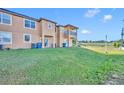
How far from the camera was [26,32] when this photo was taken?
16.2m

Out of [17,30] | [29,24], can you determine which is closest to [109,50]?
[17,30]

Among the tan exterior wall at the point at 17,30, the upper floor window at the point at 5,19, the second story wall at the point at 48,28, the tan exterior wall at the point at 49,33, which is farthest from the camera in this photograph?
the tan exterior wall at the point at 49,33

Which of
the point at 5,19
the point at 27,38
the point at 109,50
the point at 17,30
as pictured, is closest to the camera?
the point at 109,50

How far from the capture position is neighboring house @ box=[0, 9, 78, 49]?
1376 cm

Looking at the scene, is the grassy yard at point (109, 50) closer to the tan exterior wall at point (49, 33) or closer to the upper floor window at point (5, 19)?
the upper floor window at point (5, 19)

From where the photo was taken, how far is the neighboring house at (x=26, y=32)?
45.1 ft

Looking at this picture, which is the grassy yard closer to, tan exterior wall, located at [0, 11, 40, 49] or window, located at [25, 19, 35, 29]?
tan exterior wall, located at [0, 11, 40, 49]

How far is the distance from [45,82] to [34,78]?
1.58 feet

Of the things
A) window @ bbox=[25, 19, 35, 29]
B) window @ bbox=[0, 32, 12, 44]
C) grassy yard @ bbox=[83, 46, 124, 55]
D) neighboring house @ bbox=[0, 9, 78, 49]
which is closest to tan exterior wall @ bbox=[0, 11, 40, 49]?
neighboring house @ bbox=[0, 9, 78, 49]

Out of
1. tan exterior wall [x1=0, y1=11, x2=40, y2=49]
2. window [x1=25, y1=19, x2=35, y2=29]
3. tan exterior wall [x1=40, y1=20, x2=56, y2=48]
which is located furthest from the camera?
tan exterior wall [x1=40, y1=20, x2=56, y2=48]

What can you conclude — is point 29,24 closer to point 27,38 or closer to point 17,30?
point 27,38

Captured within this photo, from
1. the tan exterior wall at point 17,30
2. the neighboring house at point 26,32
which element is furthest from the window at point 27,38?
the tan exterior wall at point 17,30

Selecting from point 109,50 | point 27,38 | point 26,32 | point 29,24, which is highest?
point 29,24
